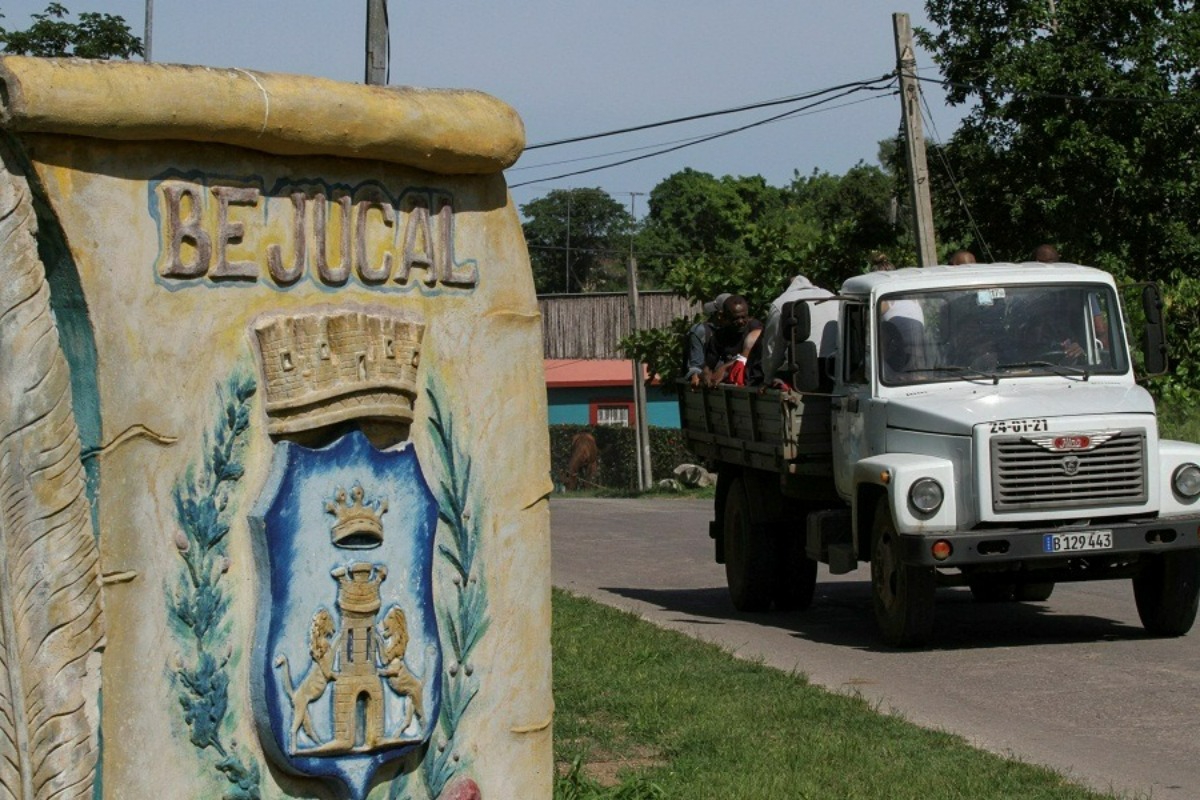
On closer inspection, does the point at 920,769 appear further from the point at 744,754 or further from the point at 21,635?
the point at 21,635

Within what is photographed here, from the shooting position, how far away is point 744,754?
7672 millimetres

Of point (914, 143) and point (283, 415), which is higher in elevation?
point (914, 143)

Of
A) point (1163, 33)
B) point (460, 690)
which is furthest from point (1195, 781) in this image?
point (1163, 33)

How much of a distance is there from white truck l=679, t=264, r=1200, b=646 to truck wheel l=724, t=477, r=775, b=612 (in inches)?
1.3

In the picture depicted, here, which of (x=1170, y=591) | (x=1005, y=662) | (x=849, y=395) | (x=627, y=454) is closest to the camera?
(x=1005, y=662)

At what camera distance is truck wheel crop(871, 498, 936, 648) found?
11.4 meters

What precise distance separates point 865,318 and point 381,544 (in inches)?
344

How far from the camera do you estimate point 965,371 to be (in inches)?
468

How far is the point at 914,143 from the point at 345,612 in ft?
61.7

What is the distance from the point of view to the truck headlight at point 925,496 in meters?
11.2

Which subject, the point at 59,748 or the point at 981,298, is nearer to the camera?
the point at 59,748

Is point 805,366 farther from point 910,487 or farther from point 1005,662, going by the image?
point 1005,662

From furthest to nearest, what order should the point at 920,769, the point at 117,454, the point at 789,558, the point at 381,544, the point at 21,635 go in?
the point at 789,558 < the point at 920,769 < the point at 381,544 < the point at 117,454 < the point at 21,635

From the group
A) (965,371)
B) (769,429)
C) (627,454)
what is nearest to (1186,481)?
(965,371)
